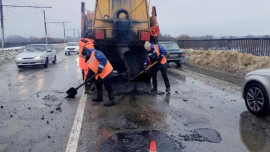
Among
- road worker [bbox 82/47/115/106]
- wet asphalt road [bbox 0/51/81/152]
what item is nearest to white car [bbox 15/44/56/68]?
wet asphalt road [bbox 0/51/81/152]

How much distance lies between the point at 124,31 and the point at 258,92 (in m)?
4.60

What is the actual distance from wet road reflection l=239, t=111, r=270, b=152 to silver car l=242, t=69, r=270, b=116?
0.62 ft

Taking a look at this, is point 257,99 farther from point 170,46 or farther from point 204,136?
point 170,46

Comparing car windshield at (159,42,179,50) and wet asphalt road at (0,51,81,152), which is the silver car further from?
car windshield at (159,42,179,50)

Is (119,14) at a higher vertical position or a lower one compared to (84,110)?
higher

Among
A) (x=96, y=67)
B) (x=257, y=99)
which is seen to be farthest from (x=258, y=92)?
(x=96, y=67)

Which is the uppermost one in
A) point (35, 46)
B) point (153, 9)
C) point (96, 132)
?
point (153, 9)

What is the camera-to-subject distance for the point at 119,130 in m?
5.20

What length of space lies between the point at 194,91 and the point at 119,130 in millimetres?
4431

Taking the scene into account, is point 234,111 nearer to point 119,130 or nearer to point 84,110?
point 119,130

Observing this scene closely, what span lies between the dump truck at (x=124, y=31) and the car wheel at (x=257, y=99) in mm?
3802

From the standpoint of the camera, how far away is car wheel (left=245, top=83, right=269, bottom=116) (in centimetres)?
568

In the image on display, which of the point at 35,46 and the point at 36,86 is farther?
the point at 35,46

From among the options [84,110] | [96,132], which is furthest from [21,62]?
[96,132]
